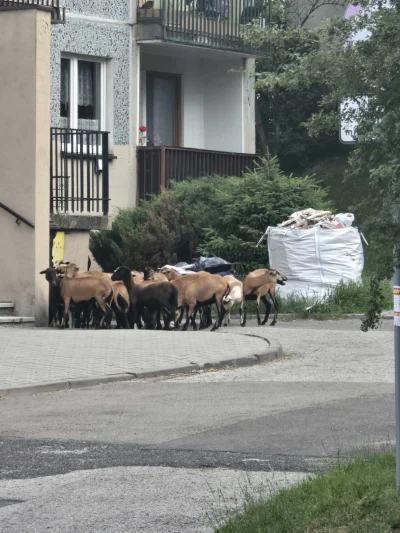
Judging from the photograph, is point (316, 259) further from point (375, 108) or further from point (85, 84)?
point (375, 108)

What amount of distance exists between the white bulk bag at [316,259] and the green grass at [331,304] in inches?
11.2

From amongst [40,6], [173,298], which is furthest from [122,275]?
[40,6]

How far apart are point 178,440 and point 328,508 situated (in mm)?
3564

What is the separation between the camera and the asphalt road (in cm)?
715

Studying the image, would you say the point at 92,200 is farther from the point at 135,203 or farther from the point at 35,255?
the point at 135,203

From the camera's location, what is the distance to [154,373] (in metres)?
14.8

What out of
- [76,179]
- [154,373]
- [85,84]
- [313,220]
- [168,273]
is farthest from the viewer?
[85,84]

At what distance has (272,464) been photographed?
346 inches

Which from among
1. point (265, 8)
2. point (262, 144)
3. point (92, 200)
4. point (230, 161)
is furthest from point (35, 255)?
point (262, 144)

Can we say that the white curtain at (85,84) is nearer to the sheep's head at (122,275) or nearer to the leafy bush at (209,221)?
the leafy bush at (209,221)

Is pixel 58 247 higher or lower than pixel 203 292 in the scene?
higher

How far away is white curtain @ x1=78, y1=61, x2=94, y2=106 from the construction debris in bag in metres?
6.25

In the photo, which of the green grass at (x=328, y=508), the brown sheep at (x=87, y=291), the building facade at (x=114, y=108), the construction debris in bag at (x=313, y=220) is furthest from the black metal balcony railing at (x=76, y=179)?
the green grass at (x=328, y=508)

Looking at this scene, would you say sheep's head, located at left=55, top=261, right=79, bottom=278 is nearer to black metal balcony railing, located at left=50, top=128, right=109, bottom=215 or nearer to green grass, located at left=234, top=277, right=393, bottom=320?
black metal balcony railing, located at left=50, top=128, right=109, bottom=215
